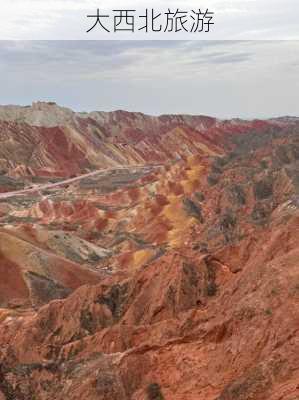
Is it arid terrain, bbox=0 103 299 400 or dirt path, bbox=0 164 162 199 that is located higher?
arid terrain, bbox=0 103 299 400

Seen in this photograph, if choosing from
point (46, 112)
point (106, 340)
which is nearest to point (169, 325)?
point (106, 340)

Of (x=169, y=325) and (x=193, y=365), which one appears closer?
(x=193, y=365)

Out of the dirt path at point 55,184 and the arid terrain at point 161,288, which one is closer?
the arid terrain at point 161,288

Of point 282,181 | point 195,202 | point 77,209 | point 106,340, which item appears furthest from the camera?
point 77,209

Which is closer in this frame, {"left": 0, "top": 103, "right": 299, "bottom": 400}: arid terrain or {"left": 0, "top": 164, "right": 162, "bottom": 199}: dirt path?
{"left": 0, "top": 103, "right": 299, "bottom": 400}: arid terrain

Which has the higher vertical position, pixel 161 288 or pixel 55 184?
pixel 161 288

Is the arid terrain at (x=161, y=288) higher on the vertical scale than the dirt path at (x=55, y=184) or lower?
higher

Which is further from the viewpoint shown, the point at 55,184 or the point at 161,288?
the point at 55,184

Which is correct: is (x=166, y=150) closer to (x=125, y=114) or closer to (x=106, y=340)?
(x=125, y=114)
